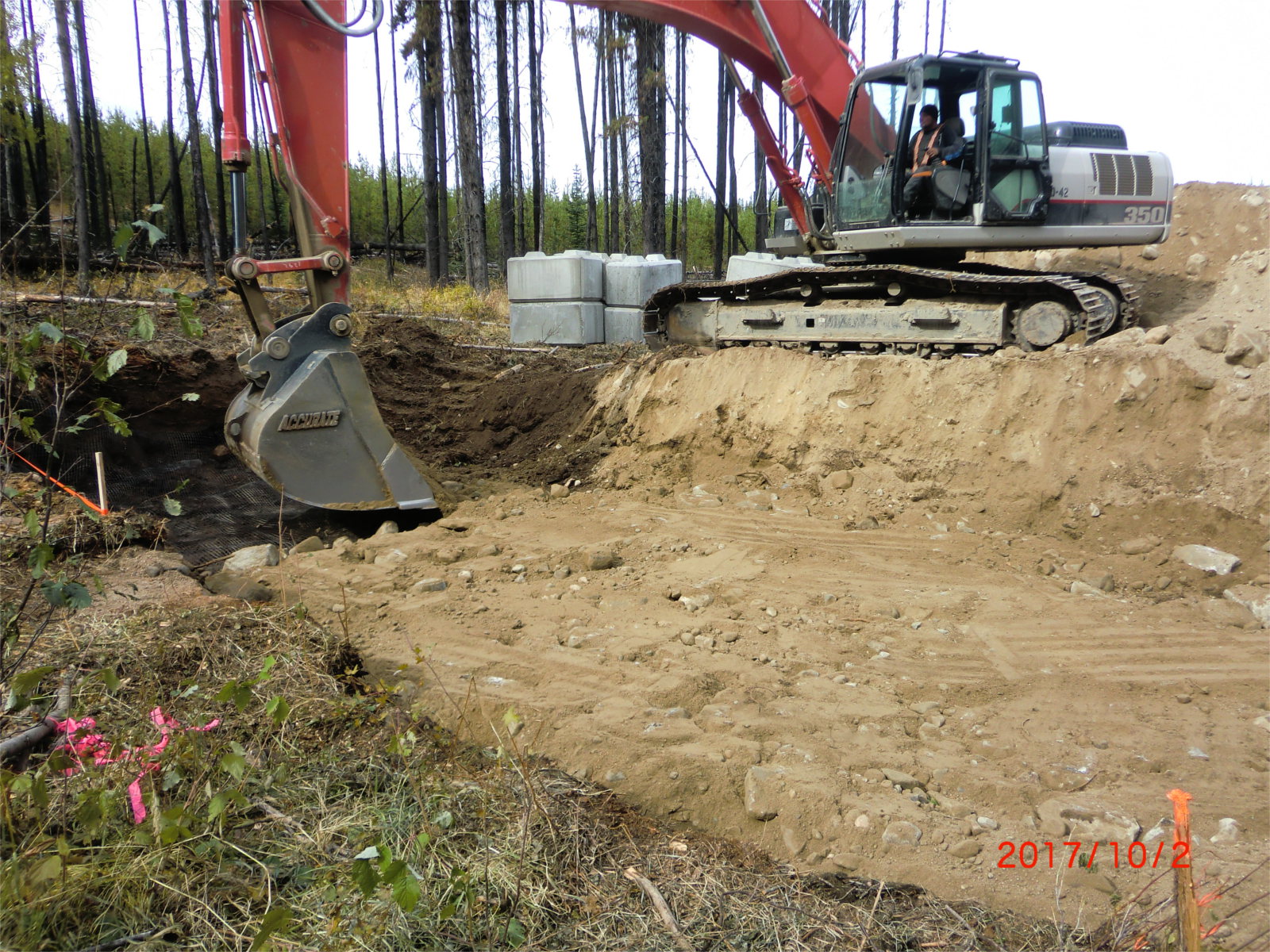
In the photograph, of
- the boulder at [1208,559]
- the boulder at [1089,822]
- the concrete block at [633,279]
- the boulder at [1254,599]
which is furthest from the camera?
the concrete block at [633,279]

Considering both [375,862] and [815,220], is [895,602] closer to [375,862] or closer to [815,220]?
[375,862]

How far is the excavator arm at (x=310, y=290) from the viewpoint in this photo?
5.33m

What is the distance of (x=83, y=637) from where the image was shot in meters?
3.58

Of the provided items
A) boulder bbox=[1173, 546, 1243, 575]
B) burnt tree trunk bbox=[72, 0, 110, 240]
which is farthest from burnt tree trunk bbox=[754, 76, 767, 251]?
boulder bbox=[1173, 546, 1243, 575]

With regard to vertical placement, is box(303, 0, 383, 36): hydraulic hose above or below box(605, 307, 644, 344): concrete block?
above

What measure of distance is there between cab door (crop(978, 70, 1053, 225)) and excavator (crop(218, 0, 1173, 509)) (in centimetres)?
1

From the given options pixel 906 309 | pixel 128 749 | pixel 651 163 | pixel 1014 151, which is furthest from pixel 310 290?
pixel 651 163

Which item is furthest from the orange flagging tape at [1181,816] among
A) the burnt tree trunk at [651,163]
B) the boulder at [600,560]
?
the burnt tree trunk at [651,163]

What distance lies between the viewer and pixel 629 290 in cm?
1264

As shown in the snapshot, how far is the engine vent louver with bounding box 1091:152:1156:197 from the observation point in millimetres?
7215

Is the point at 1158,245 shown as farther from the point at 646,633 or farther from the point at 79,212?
the point at 79,212

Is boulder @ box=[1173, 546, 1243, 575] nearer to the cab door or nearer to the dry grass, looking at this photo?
the cab door

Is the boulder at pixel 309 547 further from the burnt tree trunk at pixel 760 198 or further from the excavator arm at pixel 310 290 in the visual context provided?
the burnt tree trunk at pixel 760 198
